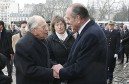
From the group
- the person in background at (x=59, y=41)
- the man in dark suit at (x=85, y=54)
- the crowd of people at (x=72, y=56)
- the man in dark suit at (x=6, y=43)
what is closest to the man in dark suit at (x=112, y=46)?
the man in dark suit at (x=6, y=43)

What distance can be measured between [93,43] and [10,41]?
5961 millimetres

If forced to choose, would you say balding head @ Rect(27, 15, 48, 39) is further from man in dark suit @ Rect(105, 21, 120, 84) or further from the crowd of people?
man in dark suit @ Rect(105, 21, 120, 84)

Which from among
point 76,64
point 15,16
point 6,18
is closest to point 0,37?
point 76,64

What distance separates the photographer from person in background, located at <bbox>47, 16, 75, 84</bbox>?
5.76 metres

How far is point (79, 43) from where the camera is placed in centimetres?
392

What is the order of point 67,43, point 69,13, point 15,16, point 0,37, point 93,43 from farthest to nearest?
point 15,16 < point 0,37 < point 67,43 < point 69,13 < point 93,43

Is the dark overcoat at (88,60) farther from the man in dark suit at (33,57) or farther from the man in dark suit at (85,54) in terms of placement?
the man in dark suit at (33,57)

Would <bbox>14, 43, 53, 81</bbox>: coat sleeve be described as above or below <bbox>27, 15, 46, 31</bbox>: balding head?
below

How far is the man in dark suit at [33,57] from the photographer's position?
4.07 metres

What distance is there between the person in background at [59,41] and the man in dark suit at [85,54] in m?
1.70

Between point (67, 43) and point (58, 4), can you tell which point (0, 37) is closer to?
point (67, 43)

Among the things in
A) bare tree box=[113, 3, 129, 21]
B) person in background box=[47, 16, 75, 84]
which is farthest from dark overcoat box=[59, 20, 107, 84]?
bare tree box=[113, 3, 129, 21]

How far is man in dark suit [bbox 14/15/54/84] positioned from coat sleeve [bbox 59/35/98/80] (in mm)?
433

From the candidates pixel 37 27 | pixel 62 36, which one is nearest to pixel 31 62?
pixel 37 27
